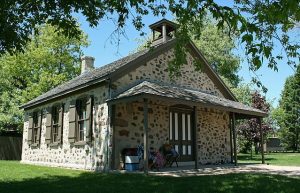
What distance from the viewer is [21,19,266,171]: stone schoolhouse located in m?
12.7

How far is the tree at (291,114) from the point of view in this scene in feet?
143

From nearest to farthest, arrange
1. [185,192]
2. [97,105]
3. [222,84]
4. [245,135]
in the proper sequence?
[185,192] < [97,105] < [222,84] < [245,135]

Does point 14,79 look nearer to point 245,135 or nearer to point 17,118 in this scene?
point 17,118

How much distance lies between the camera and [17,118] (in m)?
27.7

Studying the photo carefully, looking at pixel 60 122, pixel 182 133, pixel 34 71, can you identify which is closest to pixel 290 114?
pixel 34 71

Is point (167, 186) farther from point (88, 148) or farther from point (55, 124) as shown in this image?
point (55, 124)

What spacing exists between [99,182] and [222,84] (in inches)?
450

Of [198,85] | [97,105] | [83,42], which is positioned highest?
[83,42]

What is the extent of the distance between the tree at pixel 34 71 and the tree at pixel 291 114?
28.7 meters

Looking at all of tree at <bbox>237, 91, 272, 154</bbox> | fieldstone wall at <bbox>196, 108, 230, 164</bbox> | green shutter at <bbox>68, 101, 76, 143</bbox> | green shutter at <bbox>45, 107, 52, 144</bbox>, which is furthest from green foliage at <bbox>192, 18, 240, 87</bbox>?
green shutter at <bbox>68, 101, 76, 143</bbox>

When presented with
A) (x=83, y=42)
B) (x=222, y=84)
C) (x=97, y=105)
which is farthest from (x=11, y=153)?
(x=222, y=84)

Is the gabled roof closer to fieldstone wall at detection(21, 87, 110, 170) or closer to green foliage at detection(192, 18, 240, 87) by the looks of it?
fieldstone wall at detection(21, 87, 110, 170)

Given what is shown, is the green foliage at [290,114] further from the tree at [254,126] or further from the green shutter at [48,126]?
the green shutter at [48,126]

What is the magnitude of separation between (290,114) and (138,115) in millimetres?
36719
